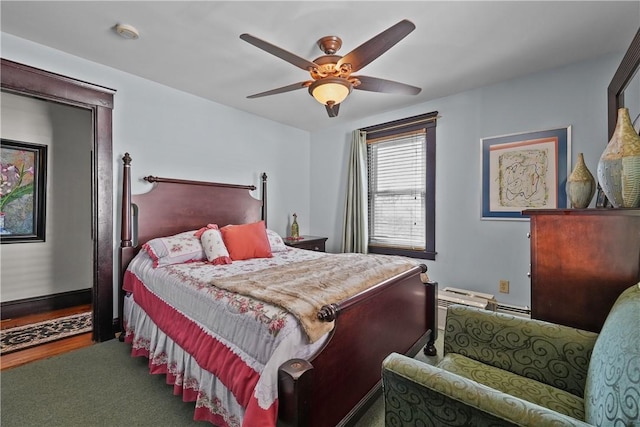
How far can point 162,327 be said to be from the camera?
1956 mm

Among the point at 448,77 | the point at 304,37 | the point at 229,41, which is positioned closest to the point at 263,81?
the point at 229,41

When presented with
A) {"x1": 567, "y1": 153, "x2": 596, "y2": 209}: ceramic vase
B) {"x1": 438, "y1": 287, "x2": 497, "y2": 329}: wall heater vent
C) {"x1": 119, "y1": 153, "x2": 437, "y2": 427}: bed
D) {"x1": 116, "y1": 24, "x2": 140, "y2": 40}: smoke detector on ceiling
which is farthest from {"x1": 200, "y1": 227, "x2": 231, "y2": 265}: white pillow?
{"x1": 567, "y1": 153, "x2": 596, "y2": 209}: ceramic vase

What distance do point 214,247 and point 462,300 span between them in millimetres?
2437

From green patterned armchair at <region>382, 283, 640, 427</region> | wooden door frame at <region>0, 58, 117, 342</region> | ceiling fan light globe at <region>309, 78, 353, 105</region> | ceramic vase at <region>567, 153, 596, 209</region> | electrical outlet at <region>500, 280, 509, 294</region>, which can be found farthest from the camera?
electrical outlet at <region>500, 280, 509, 294</region>

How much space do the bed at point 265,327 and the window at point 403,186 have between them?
133cm

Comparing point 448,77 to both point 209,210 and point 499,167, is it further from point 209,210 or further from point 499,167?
point 209,210

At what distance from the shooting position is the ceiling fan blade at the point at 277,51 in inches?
65.0

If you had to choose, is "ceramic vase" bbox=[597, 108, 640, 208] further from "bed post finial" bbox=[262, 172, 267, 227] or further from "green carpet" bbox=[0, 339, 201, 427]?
"bed post finial" bbox=[262, 172, 267, 227]

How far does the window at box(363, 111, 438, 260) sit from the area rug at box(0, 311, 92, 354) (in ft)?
11.3

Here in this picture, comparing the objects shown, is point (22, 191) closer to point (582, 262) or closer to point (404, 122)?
point (404, 122)

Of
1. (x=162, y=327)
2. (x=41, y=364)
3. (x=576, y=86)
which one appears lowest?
(x=41, y=364)

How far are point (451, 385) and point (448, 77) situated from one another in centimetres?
279

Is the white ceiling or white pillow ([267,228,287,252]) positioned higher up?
the white ceiling

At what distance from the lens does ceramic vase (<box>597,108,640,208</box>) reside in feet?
3.80
